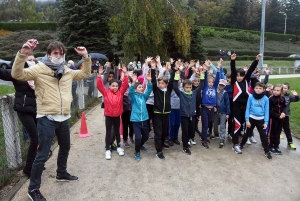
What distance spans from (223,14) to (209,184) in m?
69.5

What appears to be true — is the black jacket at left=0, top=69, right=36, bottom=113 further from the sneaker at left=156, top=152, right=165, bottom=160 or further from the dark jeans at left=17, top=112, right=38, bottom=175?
the sneaker at left=156, top=152, right=165, bottom=160

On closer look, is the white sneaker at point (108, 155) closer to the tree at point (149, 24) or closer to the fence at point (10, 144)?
the fence at point (10, 144)

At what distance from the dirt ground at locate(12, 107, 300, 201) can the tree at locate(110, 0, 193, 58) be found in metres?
13.9

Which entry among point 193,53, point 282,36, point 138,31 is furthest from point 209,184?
point 282,36

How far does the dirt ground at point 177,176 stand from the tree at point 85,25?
20504 millimetres

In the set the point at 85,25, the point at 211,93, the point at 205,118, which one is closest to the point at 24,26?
the point at 85,25

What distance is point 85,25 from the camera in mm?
25031

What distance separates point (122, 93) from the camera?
5305 mm

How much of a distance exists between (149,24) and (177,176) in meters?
15.7

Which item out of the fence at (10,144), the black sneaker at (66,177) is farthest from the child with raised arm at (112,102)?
the fence at (10,144)

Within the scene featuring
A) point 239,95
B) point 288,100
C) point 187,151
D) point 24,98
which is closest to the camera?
point 24,98

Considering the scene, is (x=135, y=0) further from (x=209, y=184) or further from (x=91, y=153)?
(x=209, y=184)

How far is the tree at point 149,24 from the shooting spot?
60.3 feet

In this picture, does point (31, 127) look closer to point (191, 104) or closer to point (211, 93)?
point (191, 104)
